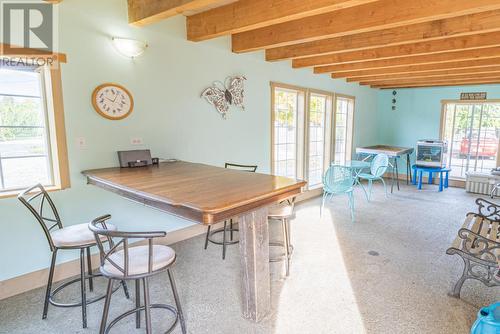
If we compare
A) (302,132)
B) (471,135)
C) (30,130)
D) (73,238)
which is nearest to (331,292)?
(73,238)

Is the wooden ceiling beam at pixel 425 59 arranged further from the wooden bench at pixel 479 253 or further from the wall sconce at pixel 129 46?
the wall sconce at pixel 129 46

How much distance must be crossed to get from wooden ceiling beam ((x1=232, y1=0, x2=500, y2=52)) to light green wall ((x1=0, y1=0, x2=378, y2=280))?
65 centimetres

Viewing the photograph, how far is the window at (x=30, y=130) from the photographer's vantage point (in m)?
2.28

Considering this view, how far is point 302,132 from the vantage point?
5051 millimetres

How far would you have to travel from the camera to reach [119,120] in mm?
2826

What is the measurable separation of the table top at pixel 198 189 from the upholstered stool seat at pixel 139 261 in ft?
0.83

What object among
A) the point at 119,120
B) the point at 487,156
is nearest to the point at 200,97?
the point at 119,120

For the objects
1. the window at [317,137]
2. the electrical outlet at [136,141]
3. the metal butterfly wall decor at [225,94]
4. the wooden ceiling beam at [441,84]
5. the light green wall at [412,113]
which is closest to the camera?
the electrical outlet at [136,141]

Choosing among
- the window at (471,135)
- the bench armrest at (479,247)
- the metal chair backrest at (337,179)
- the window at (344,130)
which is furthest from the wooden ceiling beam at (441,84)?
the bench armrest at (479,247)

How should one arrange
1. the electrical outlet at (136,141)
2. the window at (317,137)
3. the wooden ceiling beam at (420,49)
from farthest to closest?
the window at (317,137), the wooden ceiling beam at (420,49), the electrical outlet at (136,141)

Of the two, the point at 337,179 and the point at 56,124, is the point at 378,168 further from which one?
the point at 56,124

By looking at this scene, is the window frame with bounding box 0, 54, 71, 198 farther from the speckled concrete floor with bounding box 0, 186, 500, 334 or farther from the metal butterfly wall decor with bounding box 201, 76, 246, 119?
the metal butterfly wall decor with bounding box 201, 76, 246, 119

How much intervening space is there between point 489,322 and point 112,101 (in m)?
3.15

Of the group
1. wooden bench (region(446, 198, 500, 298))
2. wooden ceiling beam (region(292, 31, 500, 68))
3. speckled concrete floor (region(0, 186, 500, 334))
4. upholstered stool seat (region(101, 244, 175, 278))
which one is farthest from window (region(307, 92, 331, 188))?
upholstered stool seat (region(101, 244, 175, 278))
